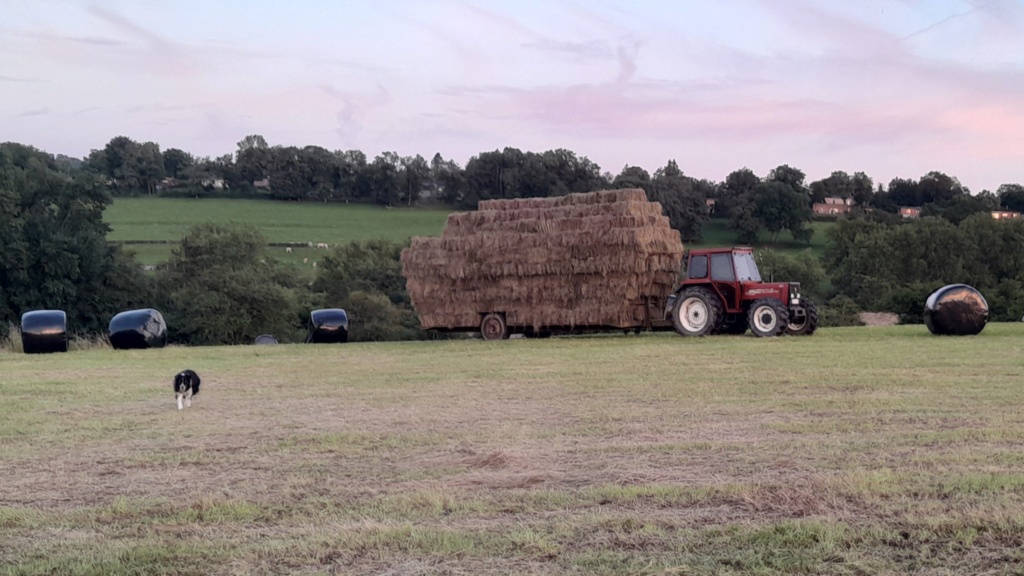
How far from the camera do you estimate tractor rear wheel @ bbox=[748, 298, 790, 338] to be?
18.9 meters

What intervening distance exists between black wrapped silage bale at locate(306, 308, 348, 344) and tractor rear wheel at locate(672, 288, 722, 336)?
30.1 ft

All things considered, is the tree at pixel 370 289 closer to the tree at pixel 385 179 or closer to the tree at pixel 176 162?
the tree at pixel 385 179

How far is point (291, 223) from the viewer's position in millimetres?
71500

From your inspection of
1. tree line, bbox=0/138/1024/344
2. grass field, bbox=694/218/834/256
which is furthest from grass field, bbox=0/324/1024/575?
grass field, bbox=694/218/834/256

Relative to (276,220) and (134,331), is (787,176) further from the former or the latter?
(134,331)

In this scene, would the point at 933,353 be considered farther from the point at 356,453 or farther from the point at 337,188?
the point at 337,188

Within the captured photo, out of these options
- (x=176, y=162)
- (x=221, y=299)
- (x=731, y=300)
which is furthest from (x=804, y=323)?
(x=176, y=162)

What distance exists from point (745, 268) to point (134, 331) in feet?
46.4

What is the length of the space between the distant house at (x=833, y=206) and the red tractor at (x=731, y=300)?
198 ft

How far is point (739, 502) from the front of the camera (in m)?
5.46

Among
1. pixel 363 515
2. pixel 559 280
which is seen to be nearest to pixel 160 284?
pixel 559 280

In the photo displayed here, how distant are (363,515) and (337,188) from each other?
266 feet

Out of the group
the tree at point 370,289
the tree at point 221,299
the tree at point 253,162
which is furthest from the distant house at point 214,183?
the tree at point 221,299

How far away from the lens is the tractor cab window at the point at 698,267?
2020 cm
